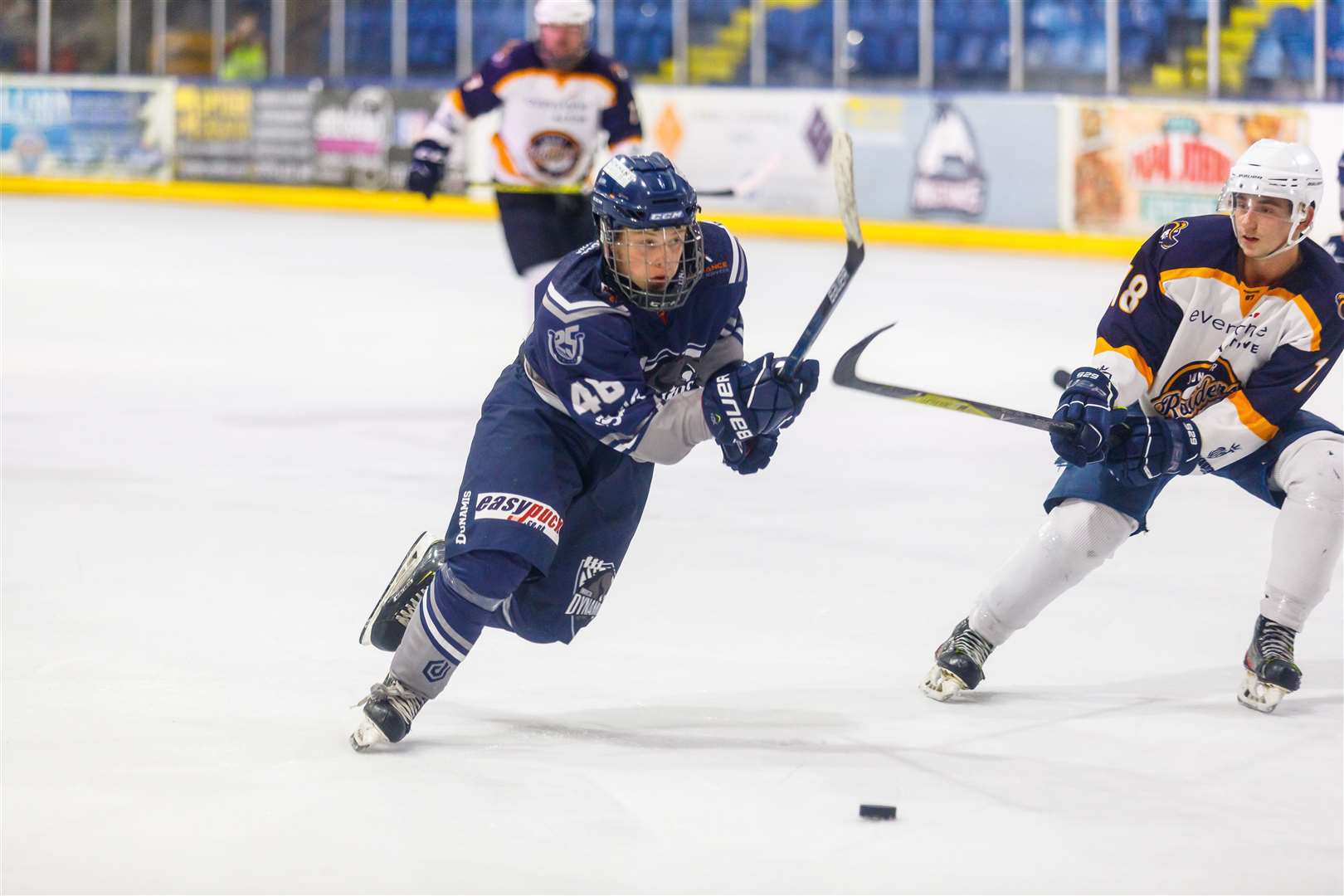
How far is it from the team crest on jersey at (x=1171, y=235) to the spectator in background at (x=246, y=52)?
10885 millimetres

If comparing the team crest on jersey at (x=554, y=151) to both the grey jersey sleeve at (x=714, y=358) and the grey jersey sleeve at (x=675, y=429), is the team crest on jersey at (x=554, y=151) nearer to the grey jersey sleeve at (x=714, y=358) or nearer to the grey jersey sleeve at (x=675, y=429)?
the grey jersey sleeve at (x=714, y=358)

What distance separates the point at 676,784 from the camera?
9.62 feet

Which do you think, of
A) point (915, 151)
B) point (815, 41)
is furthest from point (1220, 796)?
point (815, 41)

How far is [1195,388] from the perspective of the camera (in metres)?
3.38

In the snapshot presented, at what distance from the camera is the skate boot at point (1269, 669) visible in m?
3.30

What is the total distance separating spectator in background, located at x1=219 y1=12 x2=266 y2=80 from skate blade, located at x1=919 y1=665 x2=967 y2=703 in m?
10.9

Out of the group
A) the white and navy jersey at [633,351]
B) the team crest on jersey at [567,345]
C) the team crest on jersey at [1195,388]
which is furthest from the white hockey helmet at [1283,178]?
the team crest on jersey at [567,345]

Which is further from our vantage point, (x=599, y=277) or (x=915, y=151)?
(x=915, y=151)

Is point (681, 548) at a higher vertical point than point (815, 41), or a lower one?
lower

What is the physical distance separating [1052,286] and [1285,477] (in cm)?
586

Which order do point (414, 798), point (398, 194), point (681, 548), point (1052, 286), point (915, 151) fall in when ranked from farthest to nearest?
point (398, 194) → point (915, 151) → point (1052, 286) → point (681, 548) → point (414, 798)

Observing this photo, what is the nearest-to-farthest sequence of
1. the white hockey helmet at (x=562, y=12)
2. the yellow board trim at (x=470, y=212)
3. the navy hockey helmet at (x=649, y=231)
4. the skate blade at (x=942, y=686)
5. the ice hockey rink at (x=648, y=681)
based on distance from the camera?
the ice hockey rink at (x=648, y=681), the navy hockey helmet at (x=649, y=231), the skate blade at (x=942, y=686), the white hockey helmet at (x=562, y=12), the yellow board trim at (x=470, y=212)

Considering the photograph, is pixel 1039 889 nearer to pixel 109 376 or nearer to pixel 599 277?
pixel 599 277

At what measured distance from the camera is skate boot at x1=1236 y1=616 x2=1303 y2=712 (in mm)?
3305
